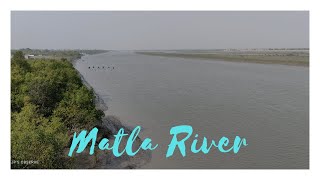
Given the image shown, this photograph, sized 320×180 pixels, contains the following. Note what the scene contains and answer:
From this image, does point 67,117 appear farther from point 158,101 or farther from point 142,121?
point 158,101

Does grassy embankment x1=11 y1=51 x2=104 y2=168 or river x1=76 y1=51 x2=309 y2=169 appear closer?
grassy embankment x1=11 y1=51 x2=104 y2=168

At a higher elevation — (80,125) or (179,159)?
(80,125)

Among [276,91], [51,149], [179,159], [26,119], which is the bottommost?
[179,159]

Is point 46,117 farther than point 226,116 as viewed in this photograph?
No

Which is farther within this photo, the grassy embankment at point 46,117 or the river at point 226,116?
the river at point 226,116

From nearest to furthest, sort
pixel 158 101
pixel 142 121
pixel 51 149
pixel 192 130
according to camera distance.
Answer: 1. pixel 51 149
2. pixel 192 130
3. pixel 142 121
4. pixel 158 101

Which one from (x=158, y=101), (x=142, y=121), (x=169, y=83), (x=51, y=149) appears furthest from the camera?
(x=169, y=83)

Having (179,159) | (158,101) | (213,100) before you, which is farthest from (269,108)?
(179,159)

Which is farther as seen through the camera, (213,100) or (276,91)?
(276,91)
